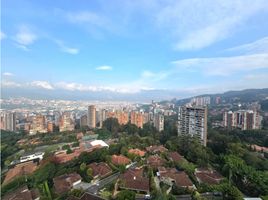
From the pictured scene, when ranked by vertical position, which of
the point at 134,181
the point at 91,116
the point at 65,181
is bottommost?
the point at 65,181

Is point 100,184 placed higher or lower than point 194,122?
lower

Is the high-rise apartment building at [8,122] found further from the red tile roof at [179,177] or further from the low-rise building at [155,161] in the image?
the red tile roof at [179,177]

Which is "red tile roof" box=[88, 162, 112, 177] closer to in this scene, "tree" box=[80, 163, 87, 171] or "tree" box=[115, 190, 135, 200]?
"tree" box=[80, 163, 87, 171]

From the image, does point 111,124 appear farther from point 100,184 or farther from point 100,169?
point 100,184

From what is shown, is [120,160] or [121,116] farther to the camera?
[121,116]

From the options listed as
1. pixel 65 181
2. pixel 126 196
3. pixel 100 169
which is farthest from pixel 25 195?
pixel 126 196

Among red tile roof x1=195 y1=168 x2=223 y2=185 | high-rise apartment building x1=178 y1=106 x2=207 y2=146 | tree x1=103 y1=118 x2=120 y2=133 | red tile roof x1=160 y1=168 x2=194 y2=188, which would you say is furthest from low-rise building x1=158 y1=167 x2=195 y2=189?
tree x1=103 y1=118 x2=120 y2=133
